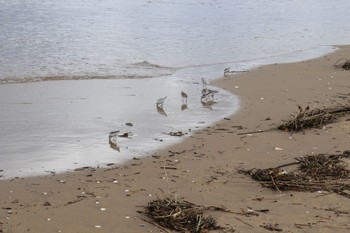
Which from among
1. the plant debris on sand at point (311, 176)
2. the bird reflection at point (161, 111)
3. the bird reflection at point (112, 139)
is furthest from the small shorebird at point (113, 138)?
the plant debris on sand at point (311, 176)

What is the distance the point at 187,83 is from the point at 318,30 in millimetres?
9880

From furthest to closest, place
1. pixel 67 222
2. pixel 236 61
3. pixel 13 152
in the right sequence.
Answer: pixel 236 61
pixel 13 152
pixel 67 222

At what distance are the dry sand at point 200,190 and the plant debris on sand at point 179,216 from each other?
0.09 meters

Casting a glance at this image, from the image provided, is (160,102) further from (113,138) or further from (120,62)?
(120,62)

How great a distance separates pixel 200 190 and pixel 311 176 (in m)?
1.09

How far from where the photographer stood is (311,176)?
5.38m

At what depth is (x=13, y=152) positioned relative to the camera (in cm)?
623

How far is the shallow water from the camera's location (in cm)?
673

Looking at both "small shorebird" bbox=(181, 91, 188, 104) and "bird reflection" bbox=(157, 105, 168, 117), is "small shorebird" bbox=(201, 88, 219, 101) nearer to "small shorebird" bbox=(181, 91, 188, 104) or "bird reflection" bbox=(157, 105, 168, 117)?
"small shorebird" bbox=(181, 91, 188, 104)

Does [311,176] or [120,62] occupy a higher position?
[311,176]

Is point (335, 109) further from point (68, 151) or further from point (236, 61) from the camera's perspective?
point (236, 61)

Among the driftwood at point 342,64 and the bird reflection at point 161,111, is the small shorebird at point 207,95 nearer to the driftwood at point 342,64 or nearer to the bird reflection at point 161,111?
the bird reflection at point 161,111

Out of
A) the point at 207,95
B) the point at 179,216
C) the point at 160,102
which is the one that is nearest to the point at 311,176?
the point at 179,216

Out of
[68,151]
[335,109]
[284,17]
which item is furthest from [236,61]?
[284,17]
